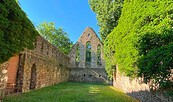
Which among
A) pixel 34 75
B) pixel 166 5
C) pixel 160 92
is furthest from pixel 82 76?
pixel 166 5

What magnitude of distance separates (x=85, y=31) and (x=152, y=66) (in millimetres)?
19359

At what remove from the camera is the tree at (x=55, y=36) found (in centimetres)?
2789

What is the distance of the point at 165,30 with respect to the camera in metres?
3.78

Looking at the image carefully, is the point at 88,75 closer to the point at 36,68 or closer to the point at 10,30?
the point at 36,68

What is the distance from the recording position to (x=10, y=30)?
223 inches

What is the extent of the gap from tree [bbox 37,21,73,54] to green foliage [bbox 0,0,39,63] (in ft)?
68.7

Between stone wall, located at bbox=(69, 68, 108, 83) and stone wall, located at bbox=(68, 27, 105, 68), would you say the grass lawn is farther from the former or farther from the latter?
stone wall, located at bbox=(68, 27, 105, 68)

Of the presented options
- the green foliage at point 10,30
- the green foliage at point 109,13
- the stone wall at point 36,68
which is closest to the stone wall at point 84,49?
the green foliage at point 109,13

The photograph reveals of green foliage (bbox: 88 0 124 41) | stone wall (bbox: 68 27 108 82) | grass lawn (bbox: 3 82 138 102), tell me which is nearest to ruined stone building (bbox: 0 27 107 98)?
stone wall (bbox: 68 27 108 82)

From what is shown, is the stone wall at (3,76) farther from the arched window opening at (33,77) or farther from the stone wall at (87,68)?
the stone wall at (87,68)

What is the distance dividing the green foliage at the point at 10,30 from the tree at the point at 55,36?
20949 millimetres

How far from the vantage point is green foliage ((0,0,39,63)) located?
5031 mm

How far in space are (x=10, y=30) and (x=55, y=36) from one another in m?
22.9

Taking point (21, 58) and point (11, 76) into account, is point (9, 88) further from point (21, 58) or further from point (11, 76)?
point (21, 58)
